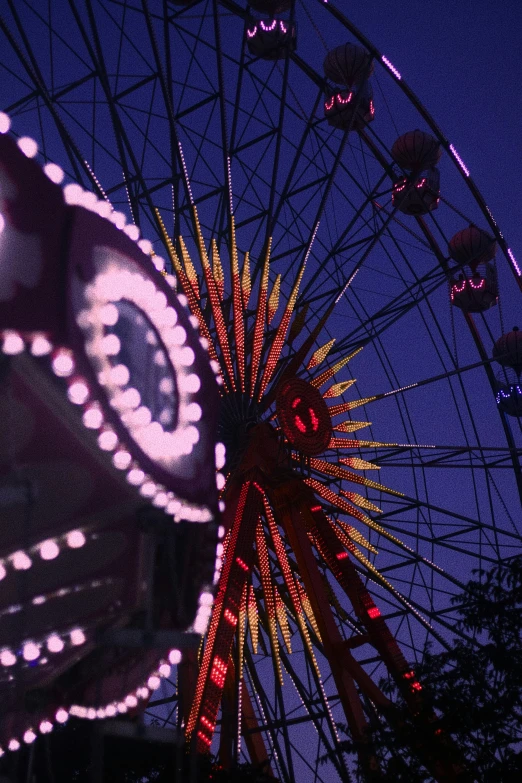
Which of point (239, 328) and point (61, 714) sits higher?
point (239, 328)

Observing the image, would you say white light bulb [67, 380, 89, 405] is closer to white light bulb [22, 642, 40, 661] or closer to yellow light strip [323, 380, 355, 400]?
white light bulb [22, 642, 40, 661]

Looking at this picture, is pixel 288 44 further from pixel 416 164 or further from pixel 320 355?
pixel 320 355

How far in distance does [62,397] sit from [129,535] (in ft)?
3.75

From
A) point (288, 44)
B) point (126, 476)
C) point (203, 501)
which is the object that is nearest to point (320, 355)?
point (288, 44)

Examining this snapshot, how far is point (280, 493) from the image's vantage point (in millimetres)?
11953

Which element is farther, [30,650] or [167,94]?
[167,94]

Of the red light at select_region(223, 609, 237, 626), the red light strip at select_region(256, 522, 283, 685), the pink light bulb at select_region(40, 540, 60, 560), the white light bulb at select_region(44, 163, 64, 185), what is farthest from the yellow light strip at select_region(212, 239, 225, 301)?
the pink light bulb at select_region(40, 540, 60, 560)

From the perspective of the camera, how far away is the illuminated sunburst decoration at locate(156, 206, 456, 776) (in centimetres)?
1119

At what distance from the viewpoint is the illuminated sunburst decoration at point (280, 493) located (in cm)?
1119

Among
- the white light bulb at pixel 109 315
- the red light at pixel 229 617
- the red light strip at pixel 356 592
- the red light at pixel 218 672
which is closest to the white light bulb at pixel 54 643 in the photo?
the white light bulb at pixel 109 315

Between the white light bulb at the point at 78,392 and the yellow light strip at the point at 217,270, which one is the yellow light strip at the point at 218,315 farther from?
the white light bulb at the point at 78,392

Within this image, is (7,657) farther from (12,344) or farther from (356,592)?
(356,592)

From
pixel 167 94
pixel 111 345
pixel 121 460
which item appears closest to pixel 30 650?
pixel 121 460

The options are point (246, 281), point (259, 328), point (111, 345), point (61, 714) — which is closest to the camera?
point (111, 345)
